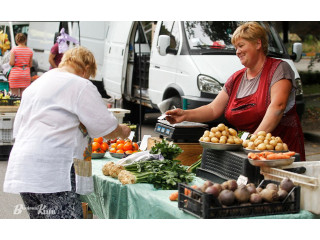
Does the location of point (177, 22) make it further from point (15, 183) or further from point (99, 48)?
point (15, 183)

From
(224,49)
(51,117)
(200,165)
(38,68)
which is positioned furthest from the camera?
(38,68)

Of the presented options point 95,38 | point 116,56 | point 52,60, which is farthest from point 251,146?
point 95,38

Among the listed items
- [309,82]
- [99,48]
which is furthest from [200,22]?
[309,82]

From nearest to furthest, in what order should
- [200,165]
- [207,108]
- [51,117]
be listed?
1. [51,117]
2. [200,165]
3. [207,108]

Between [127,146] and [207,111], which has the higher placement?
[207,111]

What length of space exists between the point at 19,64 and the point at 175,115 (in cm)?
797

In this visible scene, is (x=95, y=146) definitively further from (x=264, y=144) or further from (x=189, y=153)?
(x=264, y=144)

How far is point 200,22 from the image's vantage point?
9648mm

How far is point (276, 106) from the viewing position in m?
4.39

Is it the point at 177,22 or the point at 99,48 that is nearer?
the point at 177,22

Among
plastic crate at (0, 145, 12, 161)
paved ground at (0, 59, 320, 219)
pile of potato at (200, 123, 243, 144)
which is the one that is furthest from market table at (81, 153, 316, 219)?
plastic crate at (0, 145, 12, 161)

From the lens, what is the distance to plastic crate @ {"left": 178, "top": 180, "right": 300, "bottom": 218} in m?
3.20

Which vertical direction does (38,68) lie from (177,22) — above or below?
below

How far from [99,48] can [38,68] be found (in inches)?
173
